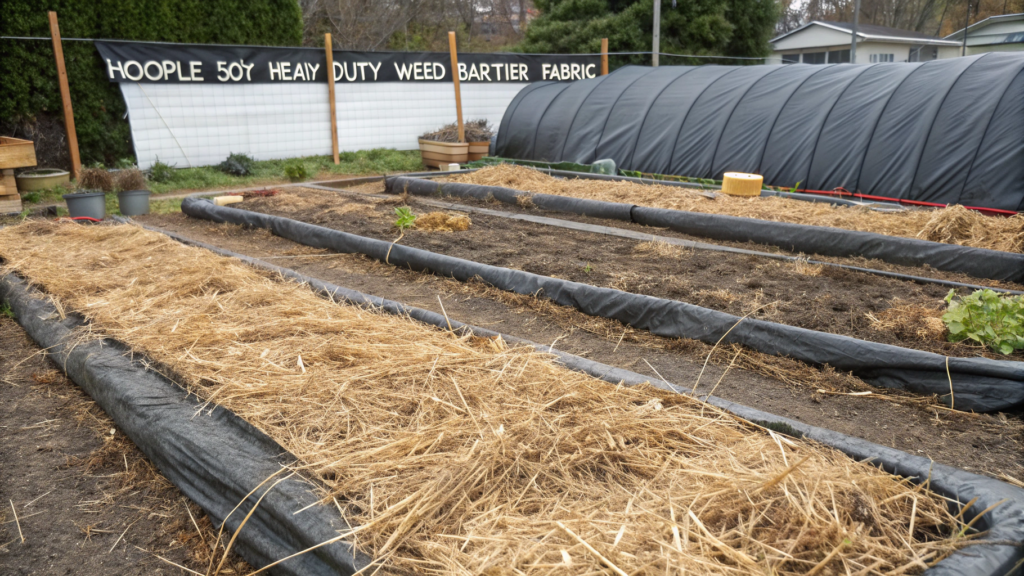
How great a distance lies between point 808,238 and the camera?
6.05 metres

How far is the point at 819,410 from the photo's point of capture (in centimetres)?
319

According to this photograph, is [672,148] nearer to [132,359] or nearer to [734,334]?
[734,334]

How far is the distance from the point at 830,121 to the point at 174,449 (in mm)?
8881

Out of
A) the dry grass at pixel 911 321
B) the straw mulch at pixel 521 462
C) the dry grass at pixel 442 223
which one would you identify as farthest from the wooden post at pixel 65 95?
the dry grass at pixel 911 321

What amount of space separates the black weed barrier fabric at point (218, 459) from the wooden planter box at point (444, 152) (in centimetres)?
927

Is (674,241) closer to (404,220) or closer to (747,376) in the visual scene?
(404,220)

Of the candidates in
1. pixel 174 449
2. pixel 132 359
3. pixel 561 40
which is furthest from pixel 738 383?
pixel 561 40

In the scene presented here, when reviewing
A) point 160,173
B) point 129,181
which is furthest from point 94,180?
point 160,173

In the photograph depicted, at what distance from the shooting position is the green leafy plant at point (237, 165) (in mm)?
11195

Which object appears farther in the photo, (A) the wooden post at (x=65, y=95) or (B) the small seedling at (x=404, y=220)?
(A) the wooden post at (x=65, y=95)

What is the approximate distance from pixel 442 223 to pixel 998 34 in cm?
3148

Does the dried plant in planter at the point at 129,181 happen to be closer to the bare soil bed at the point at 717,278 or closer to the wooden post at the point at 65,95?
the wooden post at the point at 65,95

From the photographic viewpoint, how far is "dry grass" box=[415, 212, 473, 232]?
681cm

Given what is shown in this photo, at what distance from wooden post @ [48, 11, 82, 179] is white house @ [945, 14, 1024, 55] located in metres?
31.6
